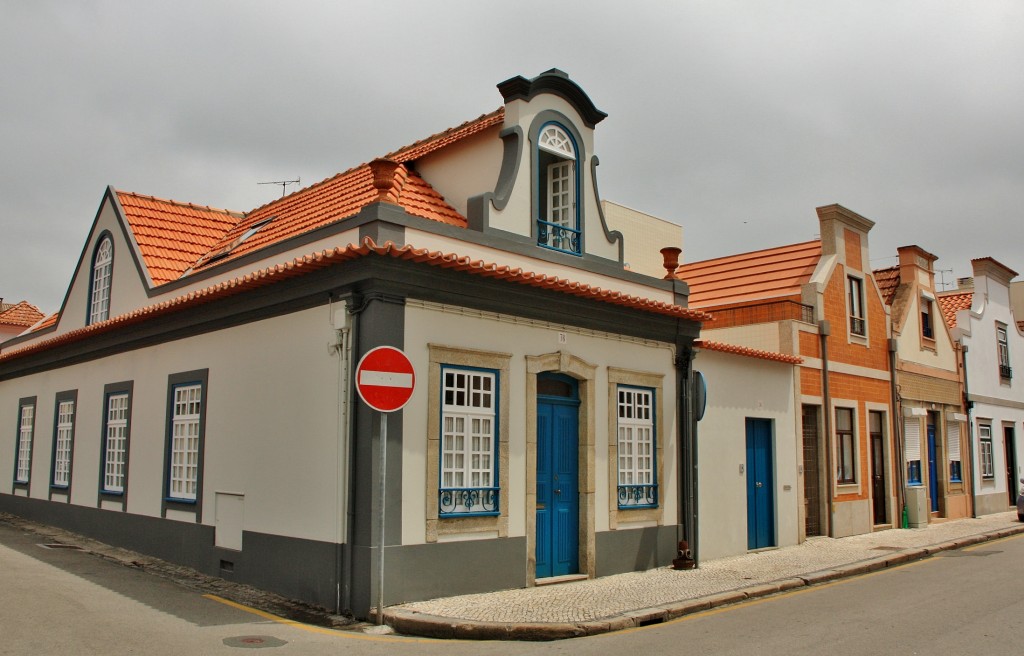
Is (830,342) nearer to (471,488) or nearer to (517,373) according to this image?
(517,373)

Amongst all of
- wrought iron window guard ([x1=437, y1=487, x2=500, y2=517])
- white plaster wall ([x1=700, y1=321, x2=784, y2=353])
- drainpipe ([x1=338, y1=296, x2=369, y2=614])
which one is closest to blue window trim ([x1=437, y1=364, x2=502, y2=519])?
wrought iron window guard ([x1=437, y1=487, x2=500, y2=517])

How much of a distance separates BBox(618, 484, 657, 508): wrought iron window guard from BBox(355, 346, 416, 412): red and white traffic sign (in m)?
4.31

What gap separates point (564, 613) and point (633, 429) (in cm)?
389

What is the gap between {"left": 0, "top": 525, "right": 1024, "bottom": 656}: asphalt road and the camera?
25.0 ft

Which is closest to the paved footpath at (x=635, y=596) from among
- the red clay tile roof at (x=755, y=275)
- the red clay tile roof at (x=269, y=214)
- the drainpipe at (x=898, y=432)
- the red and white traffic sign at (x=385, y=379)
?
the red and white traffic sign at (x=385, y=379)

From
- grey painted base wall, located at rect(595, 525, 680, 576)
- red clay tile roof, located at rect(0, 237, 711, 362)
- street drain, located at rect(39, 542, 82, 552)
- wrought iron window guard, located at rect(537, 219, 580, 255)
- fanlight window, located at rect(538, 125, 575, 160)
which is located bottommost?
street drain, located at rect(39, 542, 82, 552)

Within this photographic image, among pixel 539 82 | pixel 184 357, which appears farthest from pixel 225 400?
pixel 539 82

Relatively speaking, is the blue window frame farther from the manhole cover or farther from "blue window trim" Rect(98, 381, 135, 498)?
the manhole cover

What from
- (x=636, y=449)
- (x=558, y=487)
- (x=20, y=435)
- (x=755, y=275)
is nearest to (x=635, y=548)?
(x=636, y=449)

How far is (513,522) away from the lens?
10328 mm

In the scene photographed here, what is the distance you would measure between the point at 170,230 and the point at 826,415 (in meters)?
13.3

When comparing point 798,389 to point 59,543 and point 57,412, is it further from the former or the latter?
point 57,412

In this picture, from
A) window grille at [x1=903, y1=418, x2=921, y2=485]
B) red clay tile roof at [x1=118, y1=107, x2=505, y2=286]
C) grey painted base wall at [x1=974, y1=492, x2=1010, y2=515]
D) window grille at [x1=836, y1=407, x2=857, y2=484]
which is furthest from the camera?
grey painted base wall at [x1=974, y1=492, x2=1010, y2=515]

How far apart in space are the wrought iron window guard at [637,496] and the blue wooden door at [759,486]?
3.15 metres
